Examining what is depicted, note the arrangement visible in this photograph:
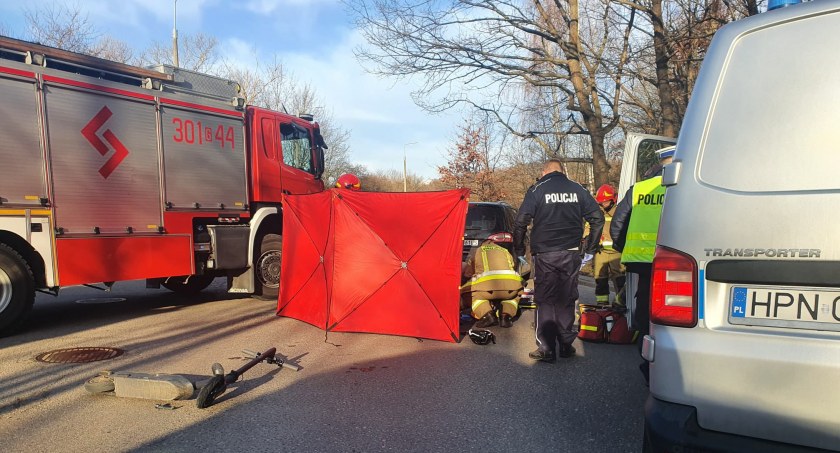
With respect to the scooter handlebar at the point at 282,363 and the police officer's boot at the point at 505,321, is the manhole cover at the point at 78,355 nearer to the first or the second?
the scooter handlebar at the point at 282,363

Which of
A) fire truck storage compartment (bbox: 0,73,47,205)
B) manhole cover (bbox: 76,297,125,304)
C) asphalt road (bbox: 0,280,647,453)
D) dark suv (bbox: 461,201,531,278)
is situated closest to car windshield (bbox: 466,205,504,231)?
dark suv (bbox: 461,201,531,278)

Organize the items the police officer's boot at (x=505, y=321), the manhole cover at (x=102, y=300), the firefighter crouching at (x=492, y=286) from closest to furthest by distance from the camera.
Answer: the firefighter crouching at (x=492, y=286), the police officer's boot at (x=505, y=321), the manhole cover at (x=102, y=300)

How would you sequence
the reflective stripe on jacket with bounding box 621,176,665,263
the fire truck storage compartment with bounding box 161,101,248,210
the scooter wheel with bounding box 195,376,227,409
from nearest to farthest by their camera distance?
1. the scooter wheel with bounding box 195,376,227,409
2. the reflective stripe on jacket with bounding box 621,176,665,263
3. the fire truck storage compartment with bounding box 161,101,248,210

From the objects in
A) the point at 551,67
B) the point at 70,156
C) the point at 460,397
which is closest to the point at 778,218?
the point at 460,397

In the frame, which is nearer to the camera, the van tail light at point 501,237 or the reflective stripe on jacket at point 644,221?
the reflective stripe on jacket at point 644,221

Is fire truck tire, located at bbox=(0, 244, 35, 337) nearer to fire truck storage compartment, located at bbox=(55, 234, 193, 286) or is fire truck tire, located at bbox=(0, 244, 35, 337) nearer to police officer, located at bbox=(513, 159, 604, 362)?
fire truck storage compartment, located at bbox=(55, 234, 193, 286)

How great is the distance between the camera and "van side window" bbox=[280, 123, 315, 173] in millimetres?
9227

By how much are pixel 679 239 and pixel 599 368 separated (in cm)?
315

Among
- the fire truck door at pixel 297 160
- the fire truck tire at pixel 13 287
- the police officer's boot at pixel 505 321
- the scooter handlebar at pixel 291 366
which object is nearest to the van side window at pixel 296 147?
the fire truck door at pixel 297 160

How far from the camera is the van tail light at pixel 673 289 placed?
2.30 meters

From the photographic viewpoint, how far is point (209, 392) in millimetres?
4070

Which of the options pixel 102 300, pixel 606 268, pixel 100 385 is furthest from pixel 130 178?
pixel 606 268

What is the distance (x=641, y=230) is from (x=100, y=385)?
4699mm

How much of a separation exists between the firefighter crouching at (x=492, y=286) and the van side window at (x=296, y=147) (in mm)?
4146
